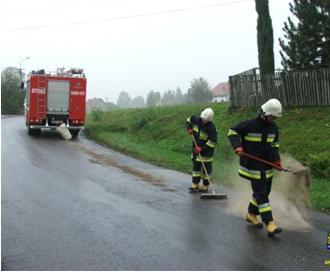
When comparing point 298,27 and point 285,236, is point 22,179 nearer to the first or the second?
point 285,236

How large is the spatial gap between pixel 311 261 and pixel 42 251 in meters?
3.19

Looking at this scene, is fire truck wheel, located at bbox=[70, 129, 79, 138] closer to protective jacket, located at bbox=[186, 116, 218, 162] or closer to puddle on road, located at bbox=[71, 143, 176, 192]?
puddle on road, located at bbox=[71, 143, 176, 192]

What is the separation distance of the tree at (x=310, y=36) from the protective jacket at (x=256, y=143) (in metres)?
12.6

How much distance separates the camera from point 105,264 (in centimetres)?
540

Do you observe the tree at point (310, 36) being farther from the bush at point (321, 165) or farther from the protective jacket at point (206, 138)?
the protective jacket at point (206, 138)

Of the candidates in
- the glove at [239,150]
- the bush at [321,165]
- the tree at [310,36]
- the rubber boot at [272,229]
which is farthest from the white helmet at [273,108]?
the tree at [310,36]

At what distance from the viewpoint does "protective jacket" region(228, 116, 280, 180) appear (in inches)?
285

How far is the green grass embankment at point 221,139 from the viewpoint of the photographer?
1195cm

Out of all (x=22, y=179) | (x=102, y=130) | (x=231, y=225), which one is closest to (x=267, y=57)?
(x=102, y=130)

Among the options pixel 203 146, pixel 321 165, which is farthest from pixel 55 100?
pixel 321 165

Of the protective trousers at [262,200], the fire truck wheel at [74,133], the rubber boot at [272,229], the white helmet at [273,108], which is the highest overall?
the white helmet at [273,108]

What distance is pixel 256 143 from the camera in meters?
7.30

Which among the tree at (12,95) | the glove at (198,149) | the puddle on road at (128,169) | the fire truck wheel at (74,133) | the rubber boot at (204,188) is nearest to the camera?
the glove at (198,149)

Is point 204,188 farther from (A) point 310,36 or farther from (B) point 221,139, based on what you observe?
(A) point 310,36
